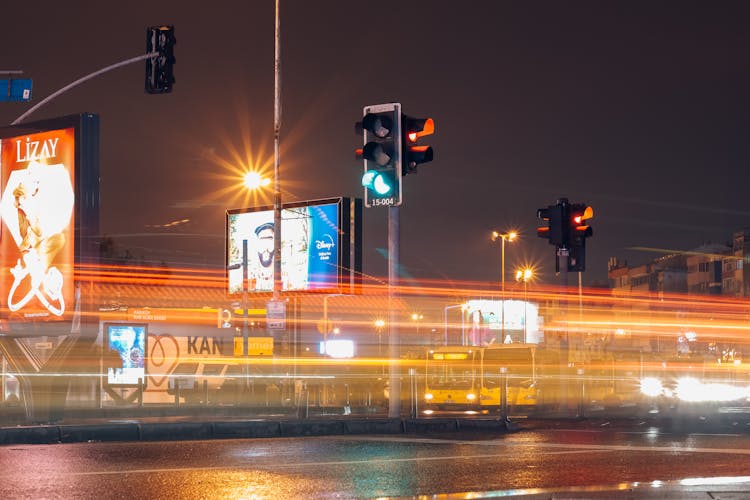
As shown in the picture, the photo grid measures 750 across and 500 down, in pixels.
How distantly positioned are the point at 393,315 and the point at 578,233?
727 cm

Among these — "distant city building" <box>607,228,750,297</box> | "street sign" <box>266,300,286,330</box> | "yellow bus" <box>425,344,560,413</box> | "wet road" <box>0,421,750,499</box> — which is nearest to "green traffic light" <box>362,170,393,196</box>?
"wet road" <box>0,421,750,499</box>

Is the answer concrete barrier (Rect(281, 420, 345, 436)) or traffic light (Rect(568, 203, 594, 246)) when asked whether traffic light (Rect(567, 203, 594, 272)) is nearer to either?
traffic light (Rect(568, 203, 594, 246))

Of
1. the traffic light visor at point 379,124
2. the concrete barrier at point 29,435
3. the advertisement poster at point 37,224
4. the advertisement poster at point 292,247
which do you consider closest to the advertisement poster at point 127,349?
the advertisement poster at point 37,224

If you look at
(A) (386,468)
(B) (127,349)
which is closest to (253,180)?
(B) (127,349)

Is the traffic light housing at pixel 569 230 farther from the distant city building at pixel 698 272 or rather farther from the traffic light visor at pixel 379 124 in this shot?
the distant city building at pixel 698 272

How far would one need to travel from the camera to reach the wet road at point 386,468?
1053cm

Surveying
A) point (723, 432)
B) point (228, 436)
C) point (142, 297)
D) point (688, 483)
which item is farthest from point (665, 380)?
point (142, 297)

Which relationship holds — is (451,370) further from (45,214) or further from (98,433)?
(98,433)

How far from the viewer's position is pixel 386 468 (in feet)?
41.7

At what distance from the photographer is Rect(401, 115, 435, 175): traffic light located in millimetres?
17703

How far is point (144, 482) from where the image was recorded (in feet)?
36.2

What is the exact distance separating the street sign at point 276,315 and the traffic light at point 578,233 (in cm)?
740

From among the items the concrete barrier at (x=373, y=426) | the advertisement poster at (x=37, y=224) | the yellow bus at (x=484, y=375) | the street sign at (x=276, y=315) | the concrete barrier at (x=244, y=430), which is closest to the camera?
the concrete barrier at (x=244, y=430)

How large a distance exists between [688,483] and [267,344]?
2540 centimetres
